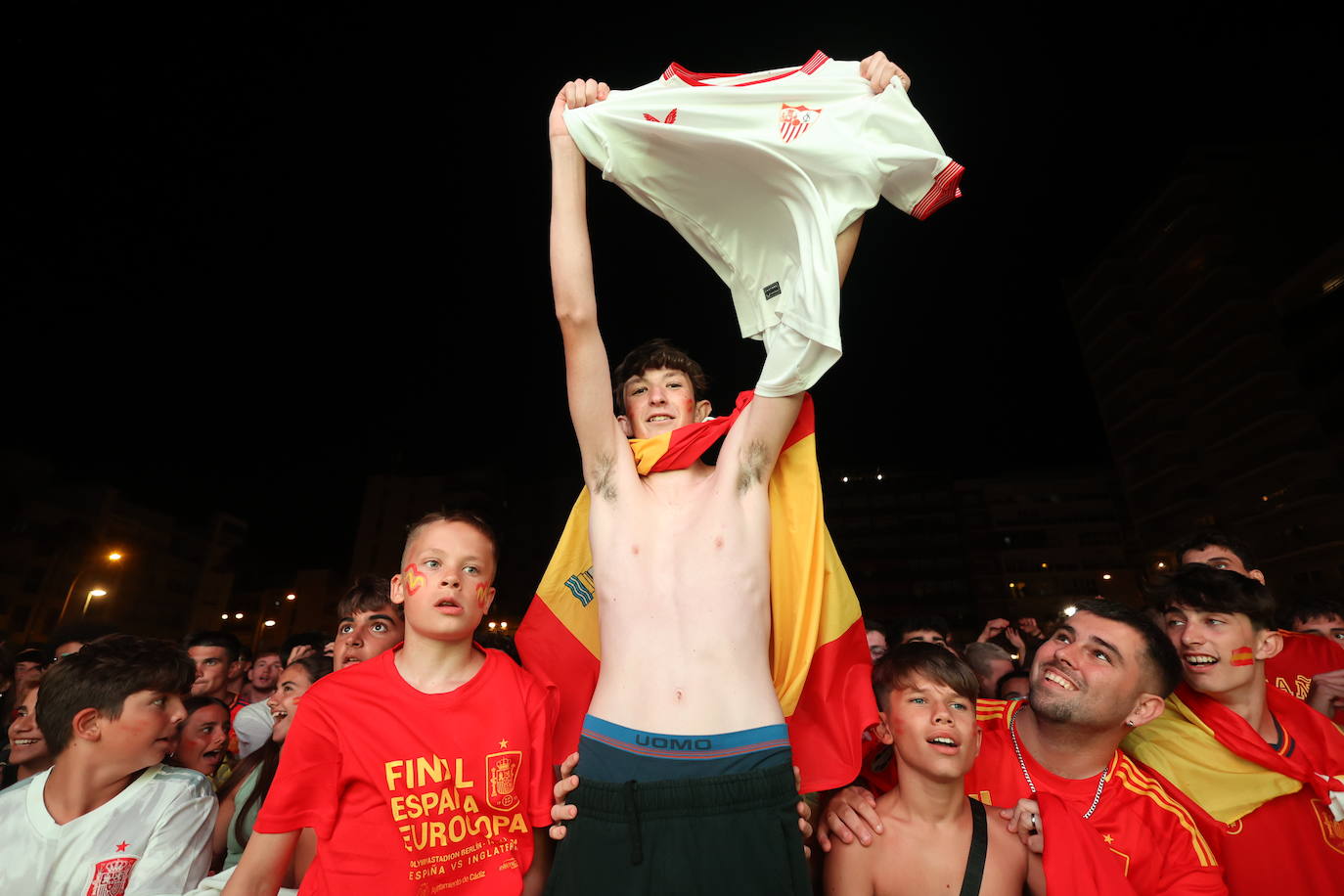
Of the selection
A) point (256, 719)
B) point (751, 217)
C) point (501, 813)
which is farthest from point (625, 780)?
point (256, 719)

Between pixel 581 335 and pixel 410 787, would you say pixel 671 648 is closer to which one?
pixel 410 787

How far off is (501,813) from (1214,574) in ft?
10.8

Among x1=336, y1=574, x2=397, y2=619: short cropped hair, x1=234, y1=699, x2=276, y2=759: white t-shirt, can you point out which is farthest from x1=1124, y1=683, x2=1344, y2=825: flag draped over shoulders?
x1=234, y1=699, x2=276, y2=759: white t-shirt

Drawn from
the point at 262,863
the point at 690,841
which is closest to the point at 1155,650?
the point at 690,841

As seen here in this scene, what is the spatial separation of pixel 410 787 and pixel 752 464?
1.38 meters

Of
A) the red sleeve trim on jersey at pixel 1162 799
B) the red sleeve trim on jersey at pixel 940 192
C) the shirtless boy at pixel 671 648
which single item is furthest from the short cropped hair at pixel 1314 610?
the shirtless boy at pixel 671 648

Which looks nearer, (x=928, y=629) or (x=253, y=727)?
(x=253, y=727)

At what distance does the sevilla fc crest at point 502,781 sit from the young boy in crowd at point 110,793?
1272 mm

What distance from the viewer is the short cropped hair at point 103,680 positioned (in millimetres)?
2438

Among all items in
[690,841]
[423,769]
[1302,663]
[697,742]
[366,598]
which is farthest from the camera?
[1302,663]

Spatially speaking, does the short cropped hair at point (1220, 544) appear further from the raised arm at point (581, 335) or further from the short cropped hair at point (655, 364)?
the raised arm at point (581, 335)

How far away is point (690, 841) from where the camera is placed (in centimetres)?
164

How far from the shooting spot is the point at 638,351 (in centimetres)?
280

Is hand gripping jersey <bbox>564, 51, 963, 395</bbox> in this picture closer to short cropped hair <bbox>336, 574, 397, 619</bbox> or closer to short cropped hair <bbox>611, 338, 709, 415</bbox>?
short cropped hair <bbox>611, 338, 709, 415</bbox>
